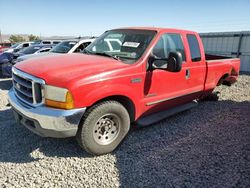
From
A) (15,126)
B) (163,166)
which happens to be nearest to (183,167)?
(163,166)

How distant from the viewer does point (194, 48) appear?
181 inches

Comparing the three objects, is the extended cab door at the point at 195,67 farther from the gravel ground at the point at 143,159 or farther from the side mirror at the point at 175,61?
the side mirror at the point at 175,61

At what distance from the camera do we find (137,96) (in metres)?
3.50

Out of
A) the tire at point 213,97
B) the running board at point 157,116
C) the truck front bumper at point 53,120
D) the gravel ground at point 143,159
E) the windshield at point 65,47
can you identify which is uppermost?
the windshield at point 65,47

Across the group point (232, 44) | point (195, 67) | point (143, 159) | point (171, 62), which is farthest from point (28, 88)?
point (232, 44)

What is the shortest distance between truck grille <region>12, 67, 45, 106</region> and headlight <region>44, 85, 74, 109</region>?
0.41ft

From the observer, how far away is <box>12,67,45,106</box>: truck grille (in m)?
2.83

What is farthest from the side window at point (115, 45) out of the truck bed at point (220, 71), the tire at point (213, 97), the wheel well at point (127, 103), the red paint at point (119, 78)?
the tire at point (213, 97)

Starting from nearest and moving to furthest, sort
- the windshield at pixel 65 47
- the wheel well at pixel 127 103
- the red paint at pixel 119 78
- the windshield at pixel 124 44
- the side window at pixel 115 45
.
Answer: the red paint at pixel 119 78
the wheel well at pixel 127 103
the windshield at pixel 124 44
the side window at pixel 115 45
the windshield at pixel 65 47

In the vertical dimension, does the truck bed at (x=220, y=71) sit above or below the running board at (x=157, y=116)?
above

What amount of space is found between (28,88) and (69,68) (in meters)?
0.65

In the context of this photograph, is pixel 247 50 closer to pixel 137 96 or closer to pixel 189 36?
pixel 189 36

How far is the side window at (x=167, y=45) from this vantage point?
3.81m

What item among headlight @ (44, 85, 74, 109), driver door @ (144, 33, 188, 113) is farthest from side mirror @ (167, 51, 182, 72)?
Result: headlight @ (44, 85, 74, 109)
